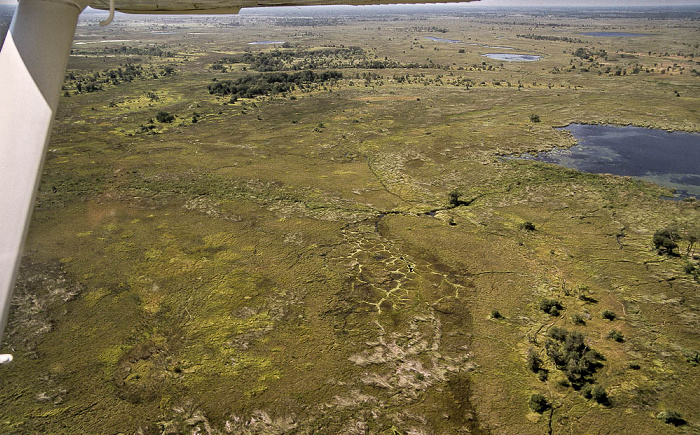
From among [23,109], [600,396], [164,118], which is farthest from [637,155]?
[164,118]

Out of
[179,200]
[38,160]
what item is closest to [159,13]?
[38,160]

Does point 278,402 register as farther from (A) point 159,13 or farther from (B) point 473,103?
(B) point 473,103

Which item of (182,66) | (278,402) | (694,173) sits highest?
(182,66)

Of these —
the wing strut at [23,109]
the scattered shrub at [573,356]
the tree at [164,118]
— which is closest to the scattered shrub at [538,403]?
the scattered shrub at [573,356]

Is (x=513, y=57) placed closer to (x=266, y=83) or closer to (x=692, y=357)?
(x=266, y=83)

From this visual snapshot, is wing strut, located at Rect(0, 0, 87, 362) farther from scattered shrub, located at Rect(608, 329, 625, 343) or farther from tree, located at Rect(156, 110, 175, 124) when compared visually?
tree, located at Rect(156, 110, 175, 124)

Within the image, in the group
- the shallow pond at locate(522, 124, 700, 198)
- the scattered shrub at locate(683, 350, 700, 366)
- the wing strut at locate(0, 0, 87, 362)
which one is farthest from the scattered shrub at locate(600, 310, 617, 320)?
the wing strut at locate(0, 0, 87, 362)
